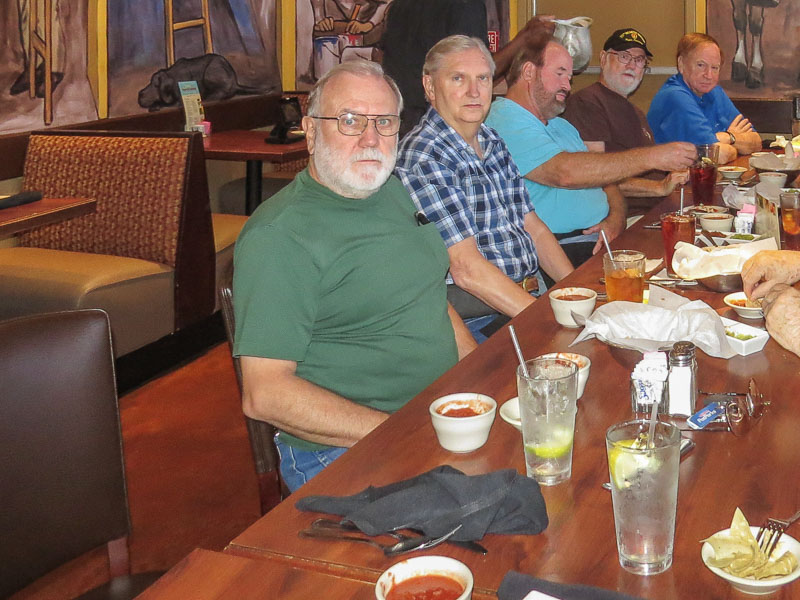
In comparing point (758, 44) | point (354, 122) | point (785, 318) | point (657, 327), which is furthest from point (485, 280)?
point (758, 44)

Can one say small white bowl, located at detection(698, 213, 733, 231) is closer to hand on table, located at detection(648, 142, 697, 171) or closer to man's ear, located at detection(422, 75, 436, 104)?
hand on table, located at detection(648, 142, 697, 171)

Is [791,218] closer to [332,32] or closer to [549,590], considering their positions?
[549,590]

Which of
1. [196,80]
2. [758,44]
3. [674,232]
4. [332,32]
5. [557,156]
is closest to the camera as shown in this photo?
[674,232]

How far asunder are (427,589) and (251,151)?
4004 millimetres

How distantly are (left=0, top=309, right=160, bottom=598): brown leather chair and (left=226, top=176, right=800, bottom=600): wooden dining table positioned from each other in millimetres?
421

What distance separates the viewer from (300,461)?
6.22 ft

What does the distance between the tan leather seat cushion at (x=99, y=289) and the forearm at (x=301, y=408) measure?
6.61 ft

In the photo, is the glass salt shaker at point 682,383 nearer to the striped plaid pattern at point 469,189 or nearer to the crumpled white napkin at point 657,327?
the crumpled white napkin at point 657,327

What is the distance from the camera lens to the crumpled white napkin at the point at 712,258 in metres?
2.16

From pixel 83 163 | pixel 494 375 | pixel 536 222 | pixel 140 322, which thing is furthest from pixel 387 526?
pixel 83 163

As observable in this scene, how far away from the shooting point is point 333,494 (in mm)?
1264

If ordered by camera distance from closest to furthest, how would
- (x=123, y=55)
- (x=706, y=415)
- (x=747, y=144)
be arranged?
(x=706, y=415) → (x=747, y=144) → (x=123, y=55)

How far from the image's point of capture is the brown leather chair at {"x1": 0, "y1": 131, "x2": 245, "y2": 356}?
3.76 meters

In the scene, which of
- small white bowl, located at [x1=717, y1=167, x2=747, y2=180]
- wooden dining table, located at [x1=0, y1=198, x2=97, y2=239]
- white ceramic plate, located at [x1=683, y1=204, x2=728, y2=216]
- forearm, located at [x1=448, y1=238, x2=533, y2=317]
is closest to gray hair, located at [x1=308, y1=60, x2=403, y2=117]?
forearm, located at [x1=448, y1=238, x2=533, y2=317]
